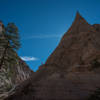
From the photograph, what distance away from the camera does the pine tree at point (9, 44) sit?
15.0m

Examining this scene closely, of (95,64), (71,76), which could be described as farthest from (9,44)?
(95,64)

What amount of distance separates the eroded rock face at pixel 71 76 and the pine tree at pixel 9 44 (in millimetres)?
6405

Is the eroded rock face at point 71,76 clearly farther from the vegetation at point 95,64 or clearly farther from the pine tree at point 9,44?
the pine tree at point 9,44

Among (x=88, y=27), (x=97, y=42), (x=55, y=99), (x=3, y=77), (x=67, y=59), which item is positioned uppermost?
(x=88, y=27)

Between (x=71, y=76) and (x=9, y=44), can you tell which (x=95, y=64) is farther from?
(x=9, y=44)

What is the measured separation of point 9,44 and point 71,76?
40.2 ft

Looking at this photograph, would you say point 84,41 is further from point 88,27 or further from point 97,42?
point 88,27

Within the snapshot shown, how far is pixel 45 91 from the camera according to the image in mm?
8641

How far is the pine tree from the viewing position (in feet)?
49.2

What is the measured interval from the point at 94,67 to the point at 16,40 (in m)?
13.9

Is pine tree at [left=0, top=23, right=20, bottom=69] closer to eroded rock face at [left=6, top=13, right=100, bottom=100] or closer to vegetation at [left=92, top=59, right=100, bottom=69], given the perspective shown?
eroded rock face at [left=6, top=13, right=100, bottom=100]

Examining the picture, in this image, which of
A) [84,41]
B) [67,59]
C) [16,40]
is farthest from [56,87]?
[16,40]

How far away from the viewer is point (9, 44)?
52.1 ft

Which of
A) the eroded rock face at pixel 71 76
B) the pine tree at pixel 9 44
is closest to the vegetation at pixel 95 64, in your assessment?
the eroded rock face at pixel 71 76
